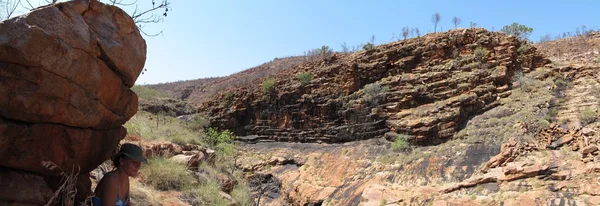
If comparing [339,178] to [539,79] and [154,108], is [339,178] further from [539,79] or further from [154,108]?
[154,108]

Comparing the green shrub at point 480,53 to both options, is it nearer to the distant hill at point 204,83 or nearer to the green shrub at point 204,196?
the green shrub at point 204,196

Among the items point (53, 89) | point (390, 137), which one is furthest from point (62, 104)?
Result: point (390, 137)

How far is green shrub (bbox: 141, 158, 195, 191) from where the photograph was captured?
5160 millimetres

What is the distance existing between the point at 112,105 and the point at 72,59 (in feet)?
1.88

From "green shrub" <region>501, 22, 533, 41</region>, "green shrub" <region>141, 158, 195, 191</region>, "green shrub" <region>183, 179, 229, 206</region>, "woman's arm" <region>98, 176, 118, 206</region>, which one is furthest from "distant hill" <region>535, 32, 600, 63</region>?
"woman's arm" <region>98, 176, 118, 206</region>

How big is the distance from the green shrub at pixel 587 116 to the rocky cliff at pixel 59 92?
14333 mm

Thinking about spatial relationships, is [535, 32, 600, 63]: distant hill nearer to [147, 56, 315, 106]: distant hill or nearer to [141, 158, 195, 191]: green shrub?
[147, 56, 315, 106]: distant hill

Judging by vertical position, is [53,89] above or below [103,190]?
above

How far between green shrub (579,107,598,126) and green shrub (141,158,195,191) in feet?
43.1

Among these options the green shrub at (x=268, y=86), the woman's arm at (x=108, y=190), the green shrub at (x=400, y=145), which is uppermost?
the green shrub at (x=268, y=86)

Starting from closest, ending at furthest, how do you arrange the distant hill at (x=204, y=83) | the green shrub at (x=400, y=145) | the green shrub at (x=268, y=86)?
the green shrub at (x=400, y=145) → the green shrub at (x=268, y=86) → the distant hill at (x=204, y=83)

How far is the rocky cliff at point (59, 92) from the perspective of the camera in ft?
6.96

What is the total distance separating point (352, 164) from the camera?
16172 mm

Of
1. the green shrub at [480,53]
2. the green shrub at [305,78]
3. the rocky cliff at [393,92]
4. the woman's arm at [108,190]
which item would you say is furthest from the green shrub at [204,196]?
the green shrub at [305,78]
